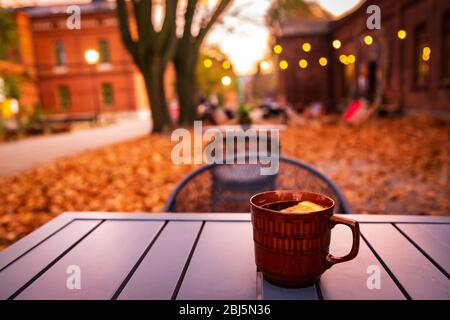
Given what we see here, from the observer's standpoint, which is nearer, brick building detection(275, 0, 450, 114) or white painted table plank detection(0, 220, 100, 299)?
white painted table plank detection(0, 220, 100, 299)

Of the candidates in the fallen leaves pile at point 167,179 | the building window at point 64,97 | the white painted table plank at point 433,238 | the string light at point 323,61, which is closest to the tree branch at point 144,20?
the fallen leaves pile at point 167,179

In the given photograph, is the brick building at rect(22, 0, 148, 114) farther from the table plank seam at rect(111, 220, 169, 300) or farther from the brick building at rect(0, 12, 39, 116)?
the table plank seam at rect(111, 220, 169, 300)

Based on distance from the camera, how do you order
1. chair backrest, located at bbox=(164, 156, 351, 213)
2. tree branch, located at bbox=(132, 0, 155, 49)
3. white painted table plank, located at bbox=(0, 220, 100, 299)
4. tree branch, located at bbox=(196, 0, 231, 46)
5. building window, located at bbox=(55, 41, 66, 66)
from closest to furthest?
white painted table plank, located at bbox=(0, 220, 100, 299) → chair backrest, located at bbox=(164, 156, 351, 213) → tree branch, located at bbox=(132, 0, 155, 49) → tree branch, located at bbox=(196, 0, 231, 46) → building window, located at bbox=(55, 41, 66, 66)

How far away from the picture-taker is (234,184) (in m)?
2.27

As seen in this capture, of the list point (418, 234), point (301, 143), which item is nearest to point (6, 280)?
point (418, 234)

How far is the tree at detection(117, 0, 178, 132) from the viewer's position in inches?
411

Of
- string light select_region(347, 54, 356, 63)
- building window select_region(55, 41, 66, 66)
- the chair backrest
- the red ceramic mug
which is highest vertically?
building window select_region(55, 41, 66, 66)

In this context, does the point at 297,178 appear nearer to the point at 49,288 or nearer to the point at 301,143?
the point at 49,288

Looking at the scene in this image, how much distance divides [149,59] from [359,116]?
25.9 feet

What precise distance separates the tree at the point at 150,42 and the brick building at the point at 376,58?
645 cm

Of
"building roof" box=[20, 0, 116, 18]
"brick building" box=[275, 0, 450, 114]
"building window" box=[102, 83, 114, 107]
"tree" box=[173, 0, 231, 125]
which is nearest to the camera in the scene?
"brick building" box=[275, 0, 450, 114]

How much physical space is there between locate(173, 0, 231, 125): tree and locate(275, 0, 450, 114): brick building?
181 inches

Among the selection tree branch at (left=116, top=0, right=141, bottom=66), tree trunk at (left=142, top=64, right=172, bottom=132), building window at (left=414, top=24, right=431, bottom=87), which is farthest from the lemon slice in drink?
building window at (left=414, top=24, right=431, bottom=87)

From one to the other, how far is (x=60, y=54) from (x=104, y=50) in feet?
13.9
